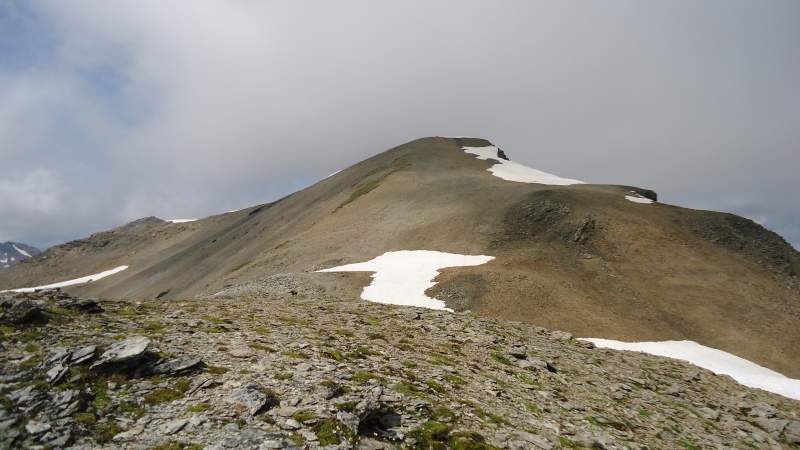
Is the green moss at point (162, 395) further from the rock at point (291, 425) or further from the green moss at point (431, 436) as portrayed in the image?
the green moss at point (431, 436)

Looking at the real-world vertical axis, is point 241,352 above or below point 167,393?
above

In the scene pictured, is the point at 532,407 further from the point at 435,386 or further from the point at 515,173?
→ the point at 515,173

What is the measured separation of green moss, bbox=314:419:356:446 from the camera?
39.3ft

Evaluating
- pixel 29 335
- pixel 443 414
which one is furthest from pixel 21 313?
pixel 443 414

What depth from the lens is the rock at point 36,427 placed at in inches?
429

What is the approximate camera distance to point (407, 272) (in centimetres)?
5009

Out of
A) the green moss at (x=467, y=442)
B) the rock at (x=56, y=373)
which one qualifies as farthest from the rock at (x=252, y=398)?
the green moss at (x=467, y=442)

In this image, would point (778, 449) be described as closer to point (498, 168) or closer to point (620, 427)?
point (620, 427)

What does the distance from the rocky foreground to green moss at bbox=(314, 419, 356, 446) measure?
0.11ft

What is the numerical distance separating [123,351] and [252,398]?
4789 millimetres

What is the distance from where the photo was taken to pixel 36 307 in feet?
55.3

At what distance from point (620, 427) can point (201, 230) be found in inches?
6133

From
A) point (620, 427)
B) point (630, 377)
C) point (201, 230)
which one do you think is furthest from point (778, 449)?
point (201, 230)

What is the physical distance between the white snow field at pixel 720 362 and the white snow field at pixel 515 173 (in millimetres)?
50045
